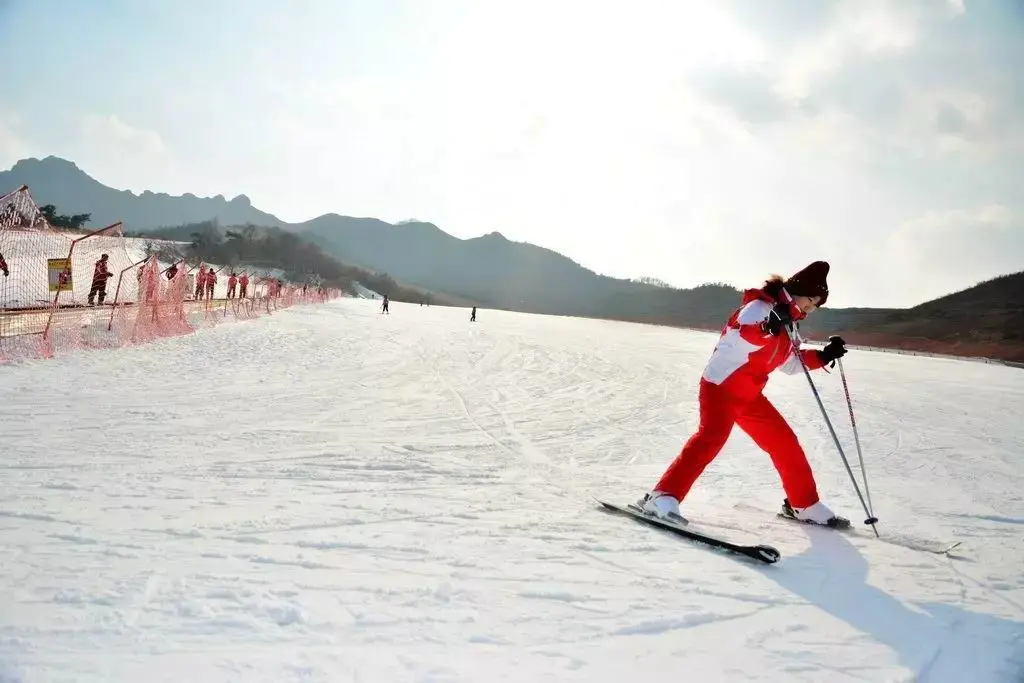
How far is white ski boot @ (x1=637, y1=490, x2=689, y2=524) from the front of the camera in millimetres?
3770

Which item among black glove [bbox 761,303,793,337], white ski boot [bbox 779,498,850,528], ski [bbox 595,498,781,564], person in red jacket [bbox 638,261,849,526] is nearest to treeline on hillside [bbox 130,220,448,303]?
ski [bbox 595,498,781,564]

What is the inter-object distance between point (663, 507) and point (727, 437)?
634 mm

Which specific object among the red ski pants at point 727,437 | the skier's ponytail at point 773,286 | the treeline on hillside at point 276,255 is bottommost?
the red ski pants at point 727,437

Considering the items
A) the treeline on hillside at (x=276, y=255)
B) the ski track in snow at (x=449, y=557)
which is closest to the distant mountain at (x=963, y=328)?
the ski track in snow at (x=449, y=557)

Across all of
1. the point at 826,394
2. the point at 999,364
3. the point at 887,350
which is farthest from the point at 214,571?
the point at 887,350

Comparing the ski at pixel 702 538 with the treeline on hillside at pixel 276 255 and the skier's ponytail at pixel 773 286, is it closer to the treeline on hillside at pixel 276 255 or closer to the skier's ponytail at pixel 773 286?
the skier's ponytail at pixel 773 286

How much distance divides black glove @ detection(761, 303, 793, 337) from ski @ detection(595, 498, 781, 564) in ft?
4.62

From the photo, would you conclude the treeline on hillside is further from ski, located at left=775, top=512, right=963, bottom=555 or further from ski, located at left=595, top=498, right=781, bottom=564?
ski, located at left=775, top=512, right=963, bottom=555

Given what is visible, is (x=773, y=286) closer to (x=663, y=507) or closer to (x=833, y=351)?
(x=833, y=351)

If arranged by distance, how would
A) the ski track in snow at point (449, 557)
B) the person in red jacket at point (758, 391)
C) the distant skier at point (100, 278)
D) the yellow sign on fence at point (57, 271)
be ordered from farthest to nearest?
the distant skier at point (100, 278) → the yellow sign on fence at point (57, 271) → the person in red jacket at point (758, 391) → the ski track in snow at point (449, 557)

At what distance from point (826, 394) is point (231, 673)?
11.5 m

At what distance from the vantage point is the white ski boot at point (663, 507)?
3.77 metres

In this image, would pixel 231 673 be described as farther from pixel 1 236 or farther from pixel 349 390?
pixel 1 236

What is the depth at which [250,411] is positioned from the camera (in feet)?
23.2
